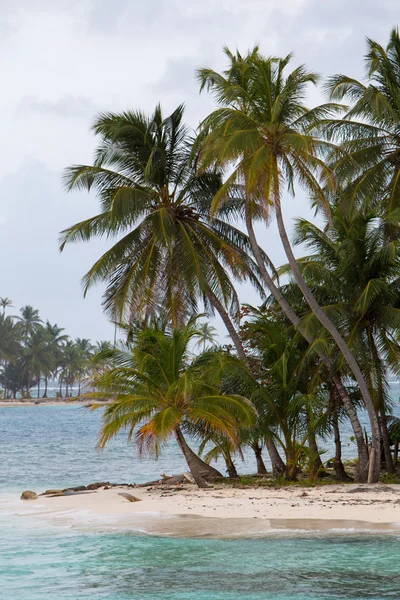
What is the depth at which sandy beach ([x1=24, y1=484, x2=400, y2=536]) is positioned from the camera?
1262 centimetres

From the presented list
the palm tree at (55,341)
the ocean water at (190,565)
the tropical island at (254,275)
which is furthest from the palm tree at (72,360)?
the ocean water at (190,565)

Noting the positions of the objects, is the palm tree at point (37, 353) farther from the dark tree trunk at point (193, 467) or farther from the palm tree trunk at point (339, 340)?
the palm tree trunk at point (339, 340)

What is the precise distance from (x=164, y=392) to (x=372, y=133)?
7.95m

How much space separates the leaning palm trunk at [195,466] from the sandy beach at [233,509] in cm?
35

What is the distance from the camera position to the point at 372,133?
18500 millimetres

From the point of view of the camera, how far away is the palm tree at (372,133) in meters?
18.1

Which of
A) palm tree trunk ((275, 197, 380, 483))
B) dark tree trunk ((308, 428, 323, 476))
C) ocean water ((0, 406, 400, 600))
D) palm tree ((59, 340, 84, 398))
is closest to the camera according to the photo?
ocean water ((0, 406, 400, 600))

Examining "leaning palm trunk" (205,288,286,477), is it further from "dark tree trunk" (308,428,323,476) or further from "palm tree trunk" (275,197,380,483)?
"palm tree trunk" (275,197,380,483)

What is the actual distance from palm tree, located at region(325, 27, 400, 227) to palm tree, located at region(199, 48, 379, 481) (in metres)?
0.86

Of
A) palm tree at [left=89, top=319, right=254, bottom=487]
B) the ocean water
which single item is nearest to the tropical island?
palm tree at [left=89, top=319, right=254, bottom=487]

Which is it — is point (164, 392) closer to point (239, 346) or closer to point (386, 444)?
point (239, 346)

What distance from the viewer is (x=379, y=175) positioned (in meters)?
18.7

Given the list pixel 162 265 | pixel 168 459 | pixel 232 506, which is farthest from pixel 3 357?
pixel 232 506

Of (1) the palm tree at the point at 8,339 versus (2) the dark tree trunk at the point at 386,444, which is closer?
(2) the dark tree trunk at the point at 386,444
